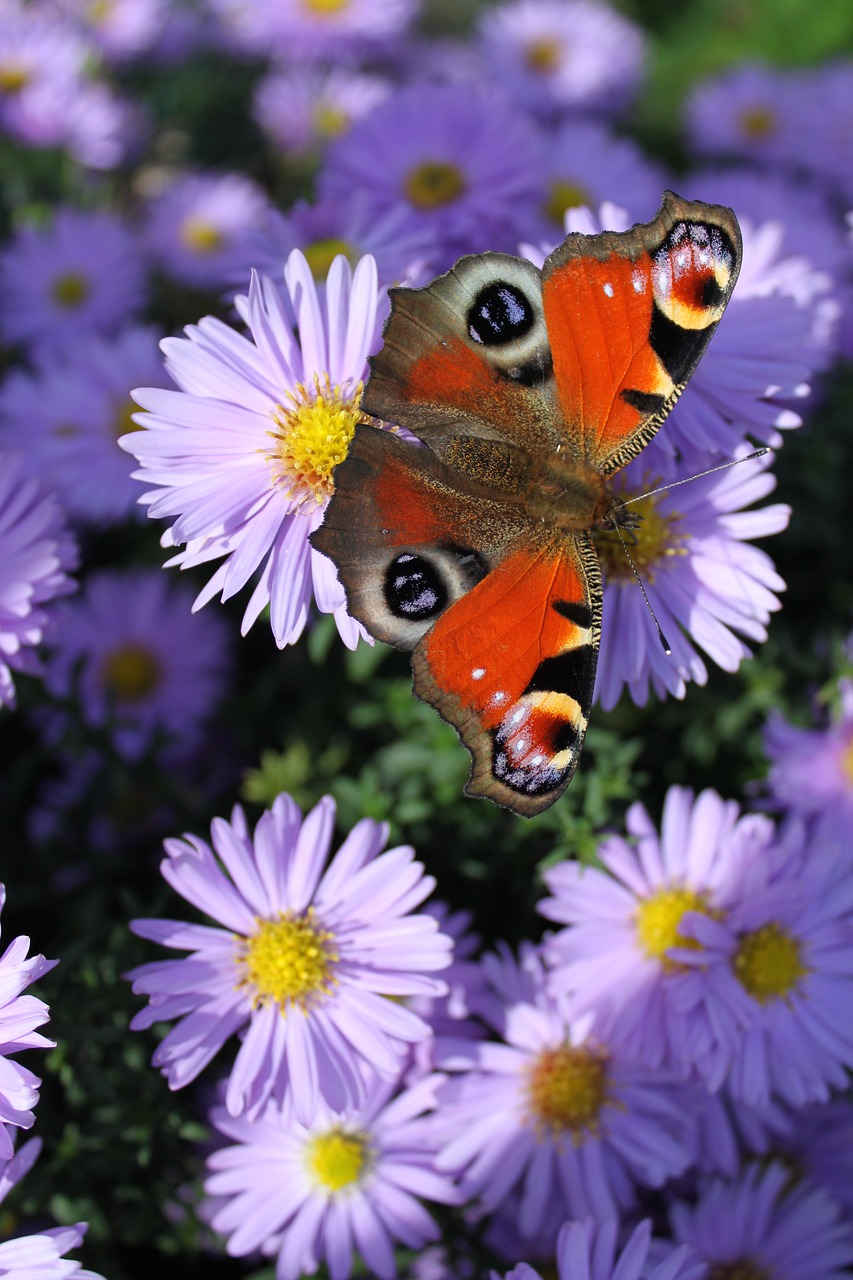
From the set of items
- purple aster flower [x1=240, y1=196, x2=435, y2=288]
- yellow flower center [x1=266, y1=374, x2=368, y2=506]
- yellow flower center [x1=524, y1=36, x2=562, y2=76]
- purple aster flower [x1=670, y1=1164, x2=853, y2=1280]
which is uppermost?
yellow flower center [x1=524, y1=36, x2=562, y2=76]

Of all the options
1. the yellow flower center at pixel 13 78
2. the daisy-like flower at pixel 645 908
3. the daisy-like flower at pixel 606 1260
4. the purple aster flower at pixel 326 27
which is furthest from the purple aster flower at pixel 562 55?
the daisy-like flower at pixel 606 1260

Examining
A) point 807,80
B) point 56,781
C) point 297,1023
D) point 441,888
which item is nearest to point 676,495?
point 441,888

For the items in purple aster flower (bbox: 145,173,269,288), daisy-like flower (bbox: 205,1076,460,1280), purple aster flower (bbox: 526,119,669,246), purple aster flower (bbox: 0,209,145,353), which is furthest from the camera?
purple aster flower (bbox: 145,173,269,288)

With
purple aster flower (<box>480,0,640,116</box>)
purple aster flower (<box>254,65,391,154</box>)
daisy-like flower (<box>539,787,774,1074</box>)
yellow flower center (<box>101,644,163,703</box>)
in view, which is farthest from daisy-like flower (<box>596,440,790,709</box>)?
purple aster flower (<box>480,0,640,116</box>)

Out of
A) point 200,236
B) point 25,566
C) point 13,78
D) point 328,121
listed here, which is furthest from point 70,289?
point 25,566

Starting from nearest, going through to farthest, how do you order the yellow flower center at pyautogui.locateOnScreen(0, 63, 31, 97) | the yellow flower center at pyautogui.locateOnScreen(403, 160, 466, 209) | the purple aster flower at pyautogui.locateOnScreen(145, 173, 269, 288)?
the yellow flower center at pyautogui.locateOnScreen(403, 160, 466, 209)
the purple aster flower at pyautogui.locateOnScreen(145, 173, 269, 288)
the yellow flower center at pyautogui.locateOnScreen(0, 63, 31, 97)

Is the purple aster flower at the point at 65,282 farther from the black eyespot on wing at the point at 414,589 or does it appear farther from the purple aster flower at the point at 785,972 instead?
the purple aster flower at the point at 785,972

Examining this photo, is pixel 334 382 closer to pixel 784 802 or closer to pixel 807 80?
pixel 784 802

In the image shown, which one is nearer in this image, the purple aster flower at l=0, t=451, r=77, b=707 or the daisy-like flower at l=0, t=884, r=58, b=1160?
the daisy-like flower at l=0, t=884, r=58, b=1160

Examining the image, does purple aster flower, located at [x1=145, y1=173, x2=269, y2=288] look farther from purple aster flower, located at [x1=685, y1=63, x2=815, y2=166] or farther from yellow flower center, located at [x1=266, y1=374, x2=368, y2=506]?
yellow flower center, located at [x1=266, y1=374, x2=368, y2=506]
